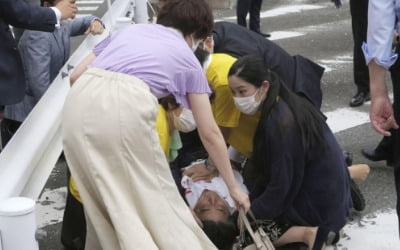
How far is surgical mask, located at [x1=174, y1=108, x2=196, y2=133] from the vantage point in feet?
11.8

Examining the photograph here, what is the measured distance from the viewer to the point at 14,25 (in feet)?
10.0

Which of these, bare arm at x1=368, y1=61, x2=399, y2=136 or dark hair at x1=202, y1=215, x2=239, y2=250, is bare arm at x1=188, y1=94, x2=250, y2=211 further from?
bare arm at x1=368, y1=61, x2=399, y2=136

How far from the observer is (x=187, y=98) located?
3.14 metres

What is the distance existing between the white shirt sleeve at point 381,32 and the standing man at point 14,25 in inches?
54.8

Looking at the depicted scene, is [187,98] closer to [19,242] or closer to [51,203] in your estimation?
[19,242]

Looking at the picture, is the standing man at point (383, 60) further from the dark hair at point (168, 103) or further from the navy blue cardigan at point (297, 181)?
the dark hair at point (168, 103)

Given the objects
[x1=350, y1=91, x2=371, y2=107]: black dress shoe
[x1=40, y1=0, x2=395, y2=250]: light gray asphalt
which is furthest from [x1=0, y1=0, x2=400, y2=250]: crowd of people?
[x1=350, y1=91, x2=371, y2=107]: black dress shoe

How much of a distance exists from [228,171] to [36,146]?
97cm

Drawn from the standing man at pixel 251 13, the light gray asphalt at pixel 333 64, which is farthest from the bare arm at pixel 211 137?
the standing man at pixel 251 13

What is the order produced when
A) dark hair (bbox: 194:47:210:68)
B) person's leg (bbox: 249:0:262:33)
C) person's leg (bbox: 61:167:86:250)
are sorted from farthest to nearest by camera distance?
person's leg (bbox: 249:0:262:33)
dark hair (bbox: 194:47:210:68)
person's leg (bbox: 61:167:86:250)

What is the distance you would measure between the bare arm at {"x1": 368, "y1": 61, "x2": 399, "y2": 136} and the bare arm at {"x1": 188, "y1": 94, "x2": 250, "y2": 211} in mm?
720

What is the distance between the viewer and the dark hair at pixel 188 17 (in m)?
3.22

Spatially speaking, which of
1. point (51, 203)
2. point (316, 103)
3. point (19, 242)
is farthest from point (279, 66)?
point (19, 242)

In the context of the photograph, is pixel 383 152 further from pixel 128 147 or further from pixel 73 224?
pixel 128 147
